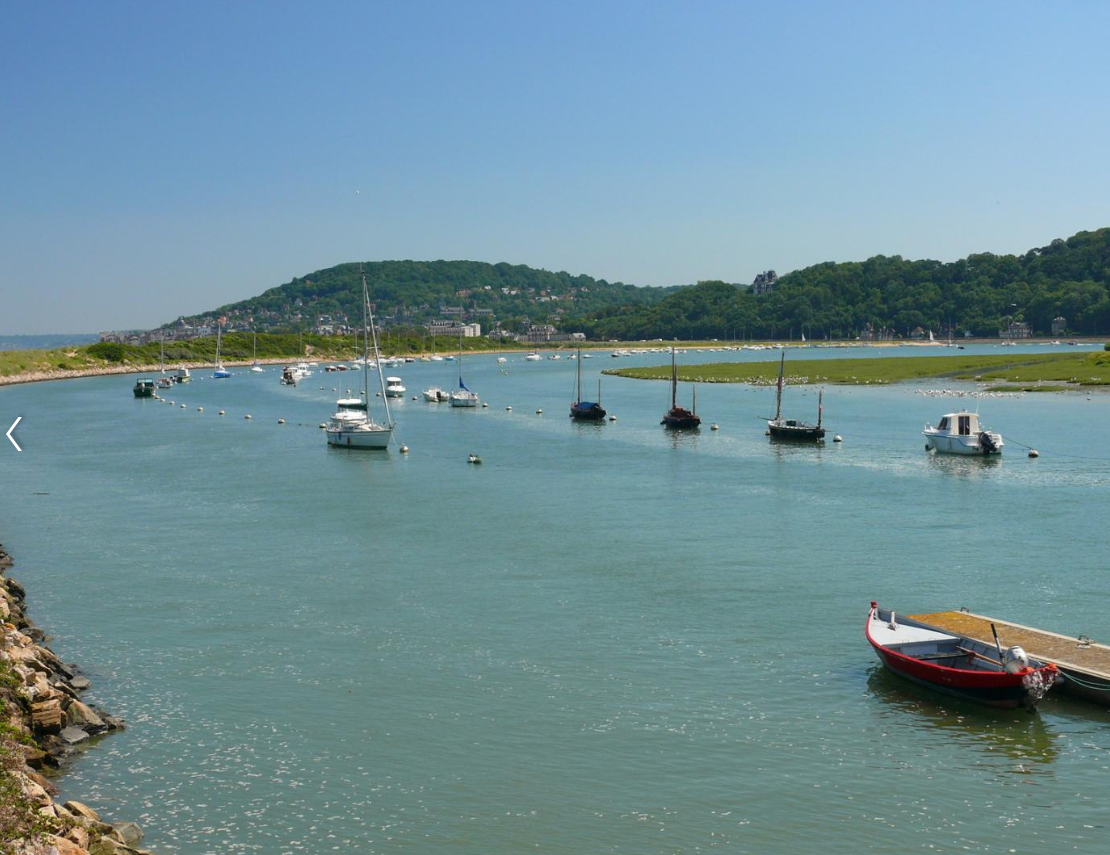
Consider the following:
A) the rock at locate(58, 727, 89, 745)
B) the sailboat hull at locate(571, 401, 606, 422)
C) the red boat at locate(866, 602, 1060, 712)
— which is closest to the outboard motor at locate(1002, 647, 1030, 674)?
the red boat at locate(866, 602, 1060, 712)

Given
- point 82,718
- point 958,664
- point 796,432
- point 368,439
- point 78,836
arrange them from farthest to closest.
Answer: point 796,432 → point 368,439 → point 958,664 → point 82,718 → point 78,836

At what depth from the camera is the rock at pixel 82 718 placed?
25.7 metres

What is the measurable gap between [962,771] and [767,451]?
5665 centimetres

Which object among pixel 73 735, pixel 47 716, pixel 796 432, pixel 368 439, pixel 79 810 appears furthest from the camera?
pixel 796 432

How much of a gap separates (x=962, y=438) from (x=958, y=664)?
48.8 metres

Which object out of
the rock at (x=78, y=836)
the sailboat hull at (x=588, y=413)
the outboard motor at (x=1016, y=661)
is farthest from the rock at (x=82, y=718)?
the sailboat hull at (x=588, y=413)

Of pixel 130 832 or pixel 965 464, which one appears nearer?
pixel 130 832

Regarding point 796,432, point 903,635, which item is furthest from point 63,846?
point 796,432

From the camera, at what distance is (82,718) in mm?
25891

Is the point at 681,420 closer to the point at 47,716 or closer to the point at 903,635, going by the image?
the point at 903,635

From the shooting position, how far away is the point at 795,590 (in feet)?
125

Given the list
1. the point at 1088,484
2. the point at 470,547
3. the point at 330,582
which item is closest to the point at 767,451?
the point at 1088,484

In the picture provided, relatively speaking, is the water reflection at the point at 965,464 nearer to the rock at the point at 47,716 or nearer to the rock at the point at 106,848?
the rock at the point at 47,716

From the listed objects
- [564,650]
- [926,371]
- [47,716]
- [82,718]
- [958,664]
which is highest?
[926,371]
